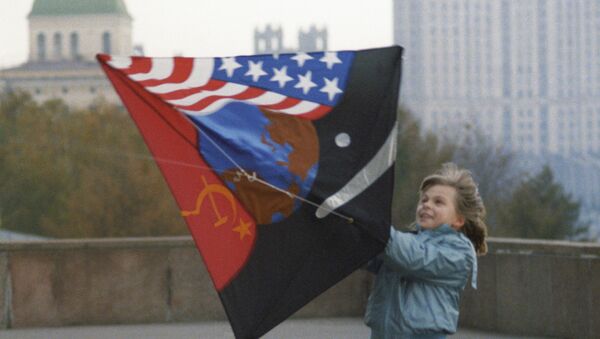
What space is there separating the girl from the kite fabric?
179 millimetres

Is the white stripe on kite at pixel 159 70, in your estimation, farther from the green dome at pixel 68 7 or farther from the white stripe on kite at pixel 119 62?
the green dome at pixel 68 7

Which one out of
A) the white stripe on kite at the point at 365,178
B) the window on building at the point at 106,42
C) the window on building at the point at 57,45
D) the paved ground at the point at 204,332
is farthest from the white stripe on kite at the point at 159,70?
the window on building at the point at 57,45

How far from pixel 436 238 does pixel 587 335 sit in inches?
240

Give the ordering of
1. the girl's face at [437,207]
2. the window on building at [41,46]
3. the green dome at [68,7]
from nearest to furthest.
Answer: the girl's face at [437,207]
the green dome at [68,7]
the window on building at [41,46]

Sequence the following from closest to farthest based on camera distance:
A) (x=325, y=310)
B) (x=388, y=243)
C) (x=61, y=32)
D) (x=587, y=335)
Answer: (x=388, y=243) → (x=587, y=335) → (x=325, y=310) → (x=61, y=32)

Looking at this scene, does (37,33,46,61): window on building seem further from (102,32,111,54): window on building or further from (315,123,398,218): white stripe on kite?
(315,123,398,218): white stripe on kite

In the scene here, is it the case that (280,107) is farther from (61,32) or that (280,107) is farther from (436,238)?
(61,32)

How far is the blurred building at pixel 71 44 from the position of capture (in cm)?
18175

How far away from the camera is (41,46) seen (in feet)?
644

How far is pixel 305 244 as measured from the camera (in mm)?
4449

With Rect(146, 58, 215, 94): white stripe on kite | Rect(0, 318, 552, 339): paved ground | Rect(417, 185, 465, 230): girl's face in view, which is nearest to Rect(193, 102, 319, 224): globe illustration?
Rect(146, 58, 215, 94): white stripe on kite

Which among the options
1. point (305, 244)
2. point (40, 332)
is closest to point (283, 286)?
point (305, 244)

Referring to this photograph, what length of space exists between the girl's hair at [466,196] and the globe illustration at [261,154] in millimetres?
384

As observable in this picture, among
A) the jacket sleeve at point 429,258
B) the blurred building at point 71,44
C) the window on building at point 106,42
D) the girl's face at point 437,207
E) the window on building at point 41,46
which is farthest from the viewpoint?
the window on building at point 41,46
